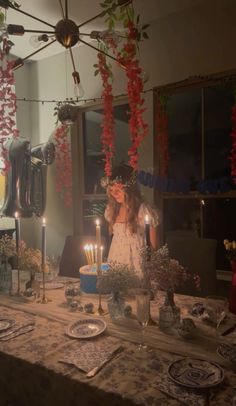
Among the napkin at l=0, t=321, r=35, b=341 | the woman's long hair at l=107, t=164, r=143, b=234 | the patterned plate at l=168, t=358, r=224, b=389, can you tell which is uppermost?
the woman's long hair at l=107, t=164, r=143, b=234

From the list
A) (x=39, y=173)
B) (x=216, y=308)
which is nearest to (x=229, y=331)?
(x=216, y=308)

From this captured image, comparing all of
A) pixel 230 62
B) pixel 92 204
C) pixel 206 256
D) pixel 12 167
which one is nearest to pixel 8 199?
pixel 12 167

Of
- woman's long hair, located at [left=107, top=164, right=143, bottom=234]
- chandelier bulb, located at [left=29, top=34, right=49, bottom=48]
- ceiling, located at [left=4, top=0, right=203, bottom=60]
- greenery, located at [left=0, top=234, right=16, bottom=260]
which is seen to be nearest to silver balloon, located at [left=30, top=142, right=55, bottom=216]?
ceiling, located at [left=4, top=0, right=203, bottom=60]

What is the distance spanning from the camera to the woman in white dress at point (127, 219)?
2051mm

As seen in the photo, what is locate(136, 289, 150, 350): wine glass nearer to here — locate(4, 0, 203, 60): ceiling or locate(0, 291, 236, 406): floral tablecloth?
locate(0, 291, 236, 406): floral tablecloth

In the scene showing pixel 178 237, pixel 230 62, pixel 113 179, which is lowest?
pixel 178 237

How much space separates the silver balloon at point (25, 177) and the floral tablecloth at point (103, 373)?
208cm

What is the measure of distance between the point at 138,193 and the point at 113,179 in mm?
206

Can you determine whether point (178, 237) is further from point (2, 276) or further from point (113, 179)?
point (2, 276)

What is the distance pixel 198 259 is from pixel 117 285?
0.83 meters

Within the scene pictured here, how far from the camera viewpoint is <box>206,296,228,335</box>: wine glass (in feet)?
4.26

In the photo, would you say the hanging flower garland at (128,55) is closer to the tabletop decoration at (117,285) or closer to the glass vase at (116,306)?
the tabletop decoration at (117,285)

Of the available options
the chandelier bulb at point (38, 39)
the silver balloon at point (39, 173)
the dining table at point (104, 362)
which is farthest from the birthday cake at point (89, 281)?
the silver balloon at point (39, 173)

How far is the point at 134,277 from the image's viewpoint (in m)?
1.50
